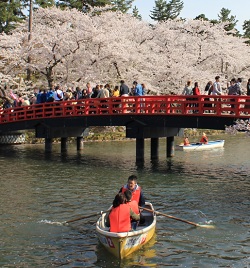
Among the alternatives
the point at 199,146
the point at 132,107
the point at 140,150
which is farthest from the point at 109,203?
the point at 199,146

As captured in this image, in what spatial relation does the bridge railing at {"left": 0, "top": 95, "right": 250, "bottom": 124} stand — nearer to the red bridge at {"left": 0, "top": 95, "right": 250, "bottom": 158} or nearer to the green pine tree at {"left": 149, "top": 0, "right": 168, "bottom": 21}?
the red bridge at {"left": 0, "top": 95, "right": 250, "bottom": 158}

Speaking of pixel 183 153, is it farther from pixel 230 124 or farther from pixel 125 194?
pixel 125 194

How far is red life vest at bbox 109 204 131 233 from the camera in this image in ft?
43.9

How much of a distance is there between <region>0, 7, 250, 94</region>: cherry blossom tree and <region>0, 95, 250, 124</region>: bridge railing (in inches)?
400

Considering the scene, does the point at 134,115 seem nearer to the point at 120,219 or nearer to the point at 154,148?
the point at 154,148

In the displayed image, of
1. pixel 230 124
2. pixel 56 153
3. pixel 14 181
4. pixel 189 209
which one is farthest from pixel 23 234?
pixel 56 153

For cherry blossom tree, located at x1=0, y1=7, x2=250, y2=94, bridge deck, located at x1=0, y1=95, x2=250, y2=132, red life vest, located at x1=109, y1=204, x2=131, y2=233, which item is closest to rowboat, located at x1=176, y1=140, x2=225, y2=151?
bridge deck, located at x1=0, y1=95, x2=250, y2=132

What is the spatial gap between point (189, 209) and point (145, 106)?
1269cm

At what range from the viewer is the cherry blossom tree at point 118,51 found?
45500 mm

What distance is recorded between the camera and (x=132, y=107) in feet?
→ 100

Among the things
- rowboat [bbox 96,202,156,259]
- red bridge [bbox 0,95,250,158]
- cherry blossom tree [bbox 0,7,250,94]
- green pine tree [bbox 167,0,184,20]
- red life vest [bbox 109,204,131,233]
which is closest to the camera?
rowboat [bbox 96,202,156,259]

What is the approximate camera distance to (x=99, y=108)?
31.9 metres

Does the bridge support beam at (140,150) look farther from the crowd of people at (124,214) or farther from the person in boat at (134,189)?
the crowd of people at (124,214)

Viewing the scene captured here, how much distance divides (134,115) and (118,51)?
17.0m
